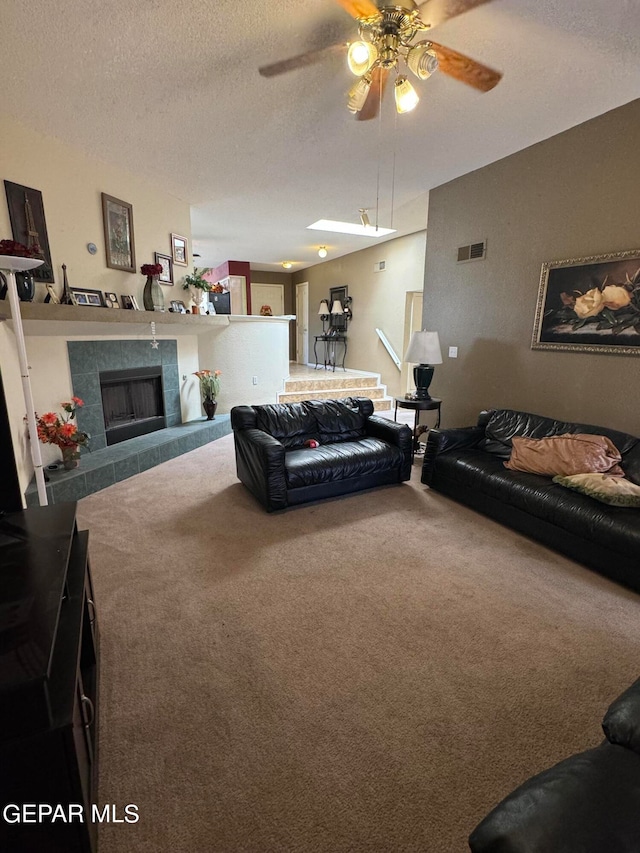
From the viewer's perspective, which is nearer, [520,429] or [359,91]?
[359,91]

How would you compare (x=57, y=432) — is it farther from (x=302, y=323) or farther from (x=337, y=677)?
(x=302, y=323)

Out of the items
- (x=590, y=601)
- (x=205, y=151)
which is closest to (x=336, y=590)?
(x=590, y=601)

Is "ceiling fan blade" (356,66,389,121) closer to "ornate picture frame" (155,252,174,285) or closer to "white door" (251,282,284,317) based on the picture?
"ornate picture frame" (155,252,174,285)

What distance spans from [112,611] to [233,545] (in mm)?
812

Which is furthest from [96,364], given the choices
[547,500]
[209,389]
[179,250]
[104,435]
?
[547,500]

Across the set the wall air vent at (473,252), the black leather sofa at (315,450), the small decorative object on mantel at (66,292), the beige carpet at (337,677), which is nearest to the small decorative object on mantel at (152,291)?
the small decorative object on mantel at (66,292)

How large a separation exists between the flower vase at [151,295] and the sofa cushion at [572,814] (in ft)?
14.7

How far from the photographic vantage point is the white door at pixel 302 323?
974cm

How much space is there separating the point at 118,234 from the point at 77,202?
0.47 meters

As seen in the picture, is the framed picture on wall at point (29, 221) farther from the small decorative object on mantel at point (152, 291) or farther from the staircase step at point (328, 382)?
the staircase step at point (328, 382)

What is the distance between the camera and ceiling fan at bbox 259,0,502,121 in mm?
1638

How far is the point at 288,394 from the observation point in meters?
6.56

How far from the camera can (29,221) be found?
296 centimetres

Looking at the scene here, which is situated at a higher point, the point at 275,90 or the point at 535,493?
the point at 275,90
